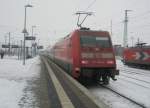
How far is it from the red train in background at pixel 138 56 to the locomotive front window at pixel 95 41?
1899 centimetres

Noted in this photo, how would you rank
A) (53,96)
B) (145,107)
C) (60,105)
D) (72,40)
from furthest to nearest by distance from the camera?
1. (72,40)
2. (53,96)
3. (145,107)
4. (60,105)

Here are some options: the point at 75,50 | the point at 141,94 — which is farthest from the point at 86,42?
the point at 141,94

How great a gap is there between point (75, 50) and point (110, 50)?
188 centimetres

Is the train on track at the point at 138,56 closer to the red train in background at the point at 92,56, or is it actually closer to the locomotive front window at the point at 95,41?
the locomotive front window at the point at 95,41

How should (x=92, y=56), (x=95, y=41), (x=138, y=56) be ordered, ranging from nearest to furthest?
(x=92, y=56), (x=95, y=41), (x=138, y=56)

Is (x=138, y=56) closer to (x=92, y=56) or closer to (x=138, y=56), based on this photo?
(x=138, y=56)

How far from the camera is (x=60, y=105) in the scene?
9625 mm

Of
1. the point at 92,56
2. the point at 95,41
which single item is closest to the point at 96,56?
the point at 92,56

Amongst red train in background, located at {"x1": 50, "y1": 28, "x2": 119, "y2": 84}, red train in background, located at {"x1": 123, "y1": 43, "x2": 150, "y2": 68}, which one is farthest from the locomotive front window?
red train in background, located at {"x1": 123, "y1": 43, "x2": 150, "y2": 68}

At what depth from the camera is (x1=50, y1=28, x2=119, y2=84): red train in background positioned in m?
16.8

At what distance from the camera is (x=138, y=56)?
38500 millimetres

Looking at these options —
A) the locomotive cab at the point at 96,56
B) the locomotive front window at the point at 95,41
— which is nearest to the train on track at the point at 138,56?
the locomotive front window at the point at 95,41

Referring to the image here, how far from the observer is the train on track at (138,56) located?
36.5m

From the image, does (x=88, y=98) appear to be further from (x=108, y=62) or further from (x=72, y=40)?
(x=72, y=40)
